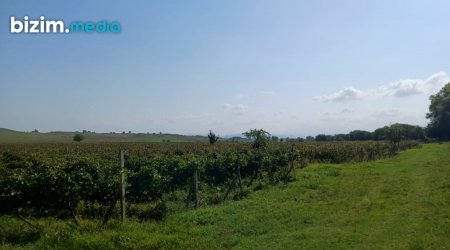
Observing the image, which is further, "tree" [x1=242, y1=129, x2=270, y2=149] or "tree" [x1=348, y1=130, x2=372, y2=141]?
"tree" [x1=348, y1=130, x2=372, y2=141]

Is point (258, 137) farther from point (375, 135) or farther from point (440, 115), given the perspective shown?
point (375, 135)

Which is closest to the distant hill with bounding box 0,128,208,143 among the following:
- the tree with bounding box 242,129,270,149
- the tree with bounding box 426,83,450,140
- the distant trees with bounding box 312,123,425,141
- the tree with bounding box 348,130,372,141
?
the distant trees with bounding box 312,123,425,141

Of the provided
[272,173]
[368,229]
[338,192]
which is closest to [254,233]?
[368,229]

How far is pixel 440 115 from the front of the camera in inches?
2992

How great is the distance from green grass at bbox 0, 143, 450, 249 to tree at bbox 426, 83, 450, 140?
69482 millimetres

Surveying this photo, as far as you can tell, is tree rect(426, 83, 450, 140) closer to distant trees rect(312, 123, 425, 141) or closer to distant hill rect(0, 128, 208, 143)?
distant trees rect(312, 123, 425, 141)

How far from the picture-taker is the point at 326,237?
28.5ft

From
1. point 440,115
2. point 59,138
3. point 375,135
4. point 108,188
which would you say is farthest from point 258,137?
point 59,138

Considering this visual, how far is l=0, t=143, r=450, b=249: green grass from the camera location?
8172mm

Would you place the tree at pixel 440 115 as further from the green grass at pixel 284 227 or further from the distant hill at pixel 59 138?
the green grass at pixel 284 227

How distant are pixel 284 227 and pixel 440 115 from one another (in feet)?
254

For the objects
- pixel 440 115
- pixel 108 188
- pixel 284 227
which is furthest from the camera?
pixel 440 115

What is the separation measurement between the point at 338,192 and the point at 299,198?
212cm

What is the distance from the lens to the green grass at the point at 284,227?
26.8 ft
